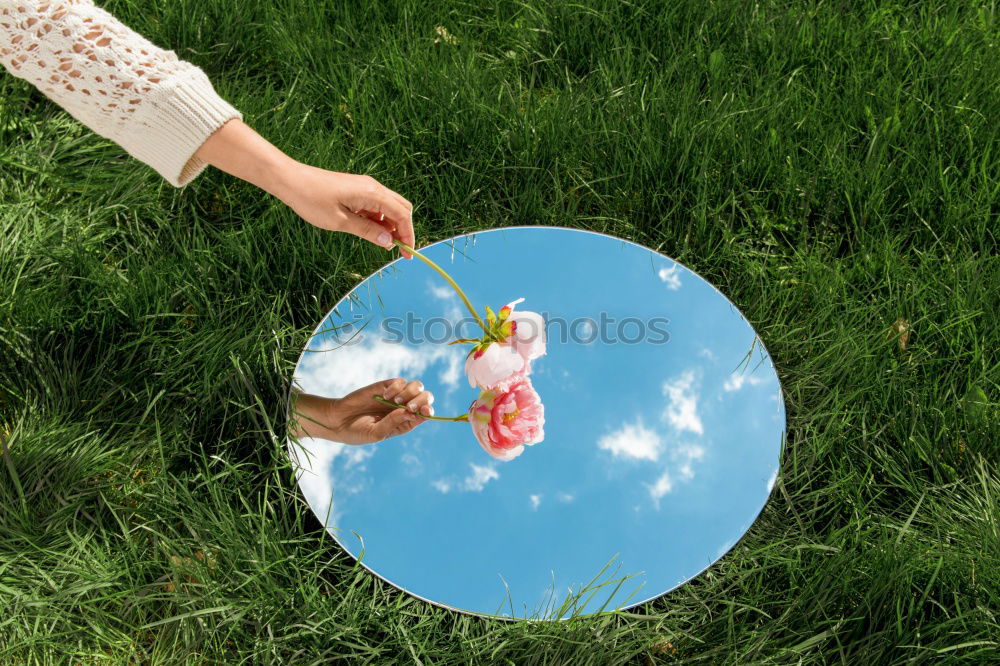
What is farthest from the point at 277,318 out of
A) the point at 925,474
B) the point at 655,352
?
the point at 925,474

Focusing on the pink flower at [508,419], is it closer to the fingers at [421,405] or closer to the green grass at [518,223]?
the fingers at [421,405]

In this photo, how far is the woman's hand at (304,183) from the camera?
66.5 inches

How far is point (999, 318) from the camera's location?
80.0 inches

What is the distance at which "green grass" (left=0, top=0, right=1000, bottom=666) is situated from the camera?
5.66 feet

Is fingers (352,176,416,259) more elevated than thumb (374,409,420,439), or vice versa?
fingers (352,176,416,259)

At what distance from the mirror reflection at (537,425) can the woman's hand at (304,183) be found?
30 cm

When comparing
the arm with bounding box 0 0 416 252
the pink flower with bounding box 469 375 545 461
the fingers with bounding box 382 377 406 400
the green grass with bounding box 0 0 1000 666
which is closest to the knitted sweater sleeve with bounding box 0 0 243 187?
the arm with bounding box 0 0 416 252

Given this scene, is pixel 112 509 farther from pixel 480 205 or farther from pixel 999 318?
pixel 999 318

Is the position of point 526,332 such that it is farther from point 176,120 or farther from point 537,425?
point 176,120

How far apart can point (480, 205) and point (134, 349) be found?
92cm

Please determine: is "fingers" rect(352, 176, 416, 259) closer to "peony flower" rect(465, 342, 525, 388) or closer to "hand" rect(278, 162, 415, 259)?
"hand" rect(278, 162, 415, 259)

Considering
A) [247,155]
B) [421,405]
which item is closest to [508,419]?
[421,405]

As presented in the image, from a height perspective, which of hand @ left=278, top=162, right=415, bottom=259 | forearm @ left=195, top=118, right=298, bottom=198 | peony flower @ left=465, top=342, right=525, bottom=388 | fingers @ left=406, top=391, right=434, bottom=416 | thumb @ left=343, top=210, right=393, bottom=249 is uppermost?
forearm @ left=195, top=118, right=298, bottom=198

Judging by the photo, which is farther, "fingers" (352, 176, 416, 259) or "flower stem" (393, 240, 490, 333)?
"flower stem" (393, 240, 490, 333)
